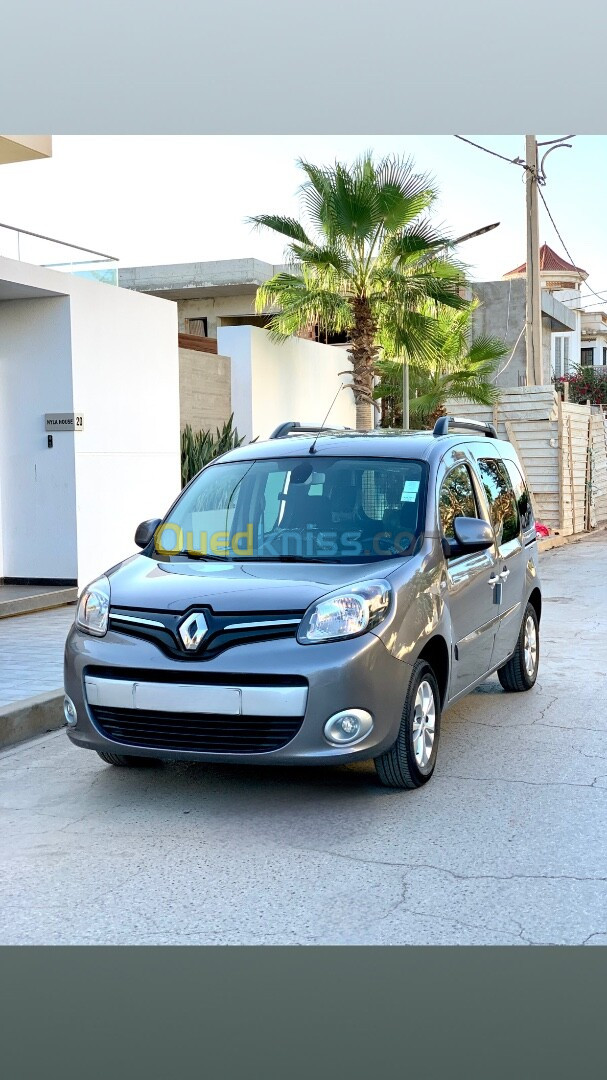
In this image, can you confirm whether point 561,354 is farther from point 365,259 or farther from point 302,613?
point 302,613

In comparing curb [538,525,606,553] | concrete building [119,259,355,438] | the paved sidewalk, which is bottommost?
curb [538,525,606,553]

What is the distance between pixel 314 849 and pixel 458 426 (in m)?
3.65

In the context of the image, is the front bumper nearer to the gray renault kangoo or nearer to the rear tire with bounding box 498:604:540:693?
the gray renault kangoo

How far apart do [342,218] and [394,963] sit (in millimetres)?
16366

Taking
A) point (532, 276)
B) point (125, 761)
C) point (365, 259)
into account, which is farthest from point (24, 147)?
point (532, 276)

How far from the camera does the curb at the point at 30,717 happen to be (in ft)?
22.9

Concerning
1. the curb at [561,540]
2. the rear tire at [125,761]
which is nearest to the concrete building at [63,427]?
the rear tire at [125,761]

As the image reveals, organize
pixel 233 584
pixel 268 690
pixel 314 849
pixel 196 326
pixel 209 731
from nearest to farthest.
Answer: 1. pixel 314 849
2. pixel 268 690
3. pixel 209 731
4. pixel 233 584
5. pixel 196 326

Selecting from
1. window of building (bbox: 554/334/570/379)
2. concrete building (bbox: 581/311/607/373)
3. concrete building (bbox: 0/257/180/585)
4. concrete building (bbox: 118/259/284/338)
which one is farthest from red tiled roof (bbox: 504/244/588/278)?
concrete building (bbox: 0/257/180/585)

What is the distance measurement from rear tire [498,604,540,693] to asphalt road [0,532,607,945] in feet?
2.78

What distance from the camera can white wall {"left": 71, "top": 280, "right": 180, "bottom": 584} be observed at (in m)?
13.4

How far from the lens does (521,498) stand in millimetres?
8070

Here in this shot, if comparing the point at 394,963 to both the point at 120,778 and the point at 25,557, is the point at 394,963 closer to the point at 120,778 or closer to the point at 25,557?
the point at 120,778

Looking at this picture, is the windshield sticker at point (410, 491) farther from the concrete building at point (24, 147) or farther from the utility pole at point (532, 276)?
the utility pole at point (532, 276)
